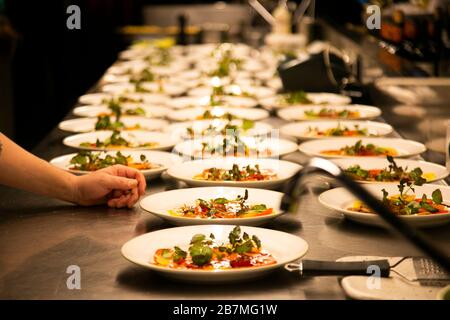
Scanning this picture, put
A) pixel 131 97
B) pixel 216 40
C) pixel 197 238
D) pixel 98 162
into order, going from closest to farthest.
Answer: pixel 197 238, pixel 98 162, pixel 131 97, pixel 216 40

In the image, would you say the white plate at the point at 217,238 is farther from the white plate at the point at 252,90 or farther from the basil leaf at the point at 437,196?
the white plate at the point at 252,90

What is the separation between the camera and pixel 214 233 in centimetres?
198

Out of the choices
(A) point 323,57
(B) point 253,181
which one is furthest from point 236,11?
(B) point 253,181

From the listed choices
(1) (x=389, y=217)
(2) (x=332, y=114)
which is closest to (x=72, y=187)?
(1) (x=389, y=217)

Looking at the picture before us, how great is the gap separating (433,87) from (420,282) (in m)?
1.65

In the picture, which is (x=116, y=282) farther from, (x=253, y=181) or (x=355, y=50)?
(x=355, y=50)

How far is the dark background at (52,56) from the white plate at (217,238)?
5.49 meters

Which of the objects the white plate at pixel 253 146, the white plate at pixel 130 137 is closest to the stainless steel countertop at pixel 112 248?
the white plate at pixel 253 146

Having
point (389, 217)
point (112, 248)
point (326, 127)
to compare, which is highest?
point (389, 217)

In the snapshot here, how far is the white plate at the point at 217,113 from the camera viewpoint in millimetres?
3688

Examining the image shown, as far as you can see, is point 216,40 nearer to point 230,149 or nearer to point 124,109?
point 124,109

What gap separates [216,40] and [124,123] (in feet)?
14.4

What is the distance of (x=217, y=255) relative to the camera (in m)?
1.79

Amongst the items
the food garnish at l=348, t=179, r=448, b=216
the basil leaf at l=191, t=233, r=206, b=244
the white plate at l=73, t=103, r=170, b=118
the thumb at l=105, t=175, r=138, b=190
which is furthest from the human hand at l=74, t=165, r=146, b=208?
the white plate at l=73, t=103, r=170, b=118
